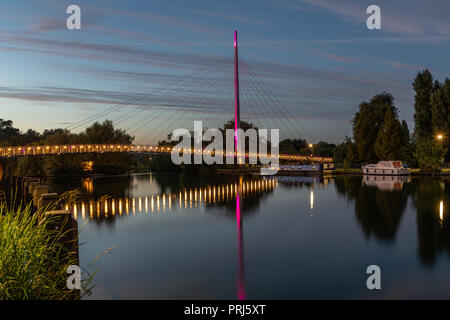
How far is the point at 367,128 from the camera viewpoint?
6875cm

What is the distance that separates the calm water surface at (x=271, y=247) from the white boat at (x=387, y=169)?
22462 millimetres

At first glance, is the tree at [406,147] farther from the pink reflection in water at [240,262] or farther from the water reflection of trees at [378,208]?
the pink reflection in water at [240,262]

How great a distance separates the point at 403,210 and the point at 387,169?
33698mm

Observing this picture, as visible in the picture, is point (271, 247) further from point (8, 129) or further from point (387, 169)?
point (8, 129)

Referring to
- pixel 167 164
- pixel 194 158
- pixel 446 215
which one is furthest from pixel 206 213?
pixel 167 164

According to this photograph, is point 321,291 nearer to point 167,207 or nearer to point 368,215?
point 368,215

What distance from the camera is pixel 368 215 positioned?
2750 centimetres

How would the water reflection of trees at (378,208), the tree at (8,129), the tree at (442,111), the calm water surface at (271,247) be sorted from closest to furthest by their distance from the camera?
the calm water surface at (271,247) → the water reflection of trees at (378,208) → the tree at (442,111) → the tree at (8,129)

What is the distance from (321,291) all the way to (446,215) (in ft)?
52.5

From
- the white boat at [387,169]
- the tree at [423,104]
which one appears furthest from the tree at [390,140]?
the white boat at [387,169]

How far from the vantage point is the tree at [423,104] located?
214 ft

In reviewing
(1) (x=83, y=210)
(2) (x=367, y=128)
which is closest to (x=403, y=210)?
(1) (x=83, y=210)

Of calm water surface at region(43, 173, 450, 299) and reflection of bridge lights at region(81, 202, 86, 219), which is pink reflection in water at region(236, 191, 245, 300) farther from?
reflection of bridge lights at region(81, 202, 86, 219)

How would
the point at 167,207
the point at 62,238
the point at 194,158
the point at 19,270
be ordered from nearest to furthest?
the point at 19,270
the point at 62,238
the point at 167,207
the point at 194,158
